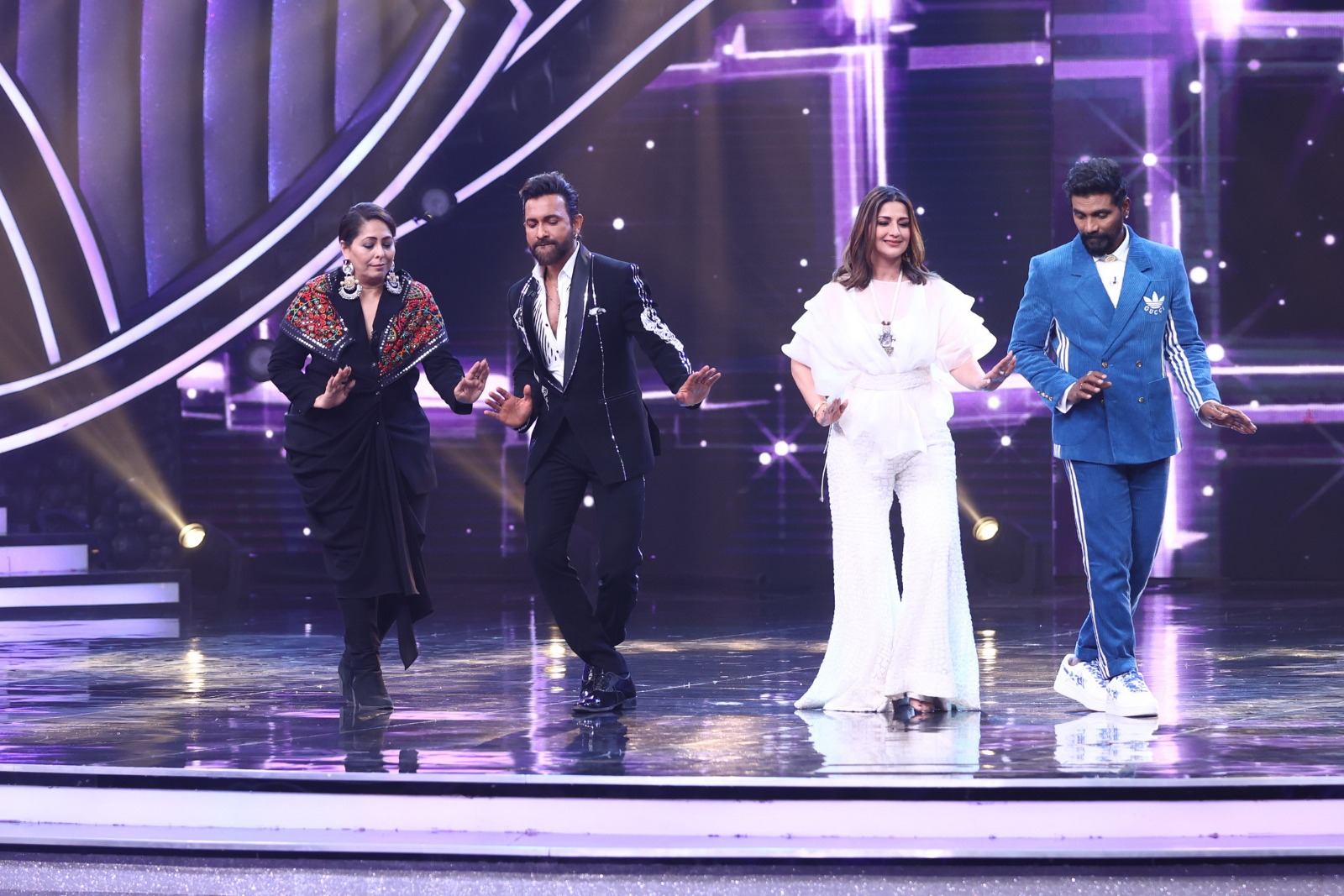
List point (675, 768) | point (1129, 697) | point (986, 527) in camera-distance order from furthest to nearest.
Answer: point (986, 527) → point (1129, 697) → point (675, 768)

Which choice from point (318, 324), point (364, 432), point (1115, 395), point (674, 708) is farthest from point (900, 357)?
point (318, 324)

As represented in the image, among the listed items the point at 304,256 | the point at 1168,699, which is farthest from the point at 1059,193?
the point at 1168,699

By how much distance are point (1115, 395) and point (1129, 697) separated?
2.55 feet

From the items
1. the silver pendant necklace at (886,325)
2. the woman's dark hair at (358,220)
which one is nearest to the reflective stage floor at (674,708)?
the silver pendant necklace at (886,325)

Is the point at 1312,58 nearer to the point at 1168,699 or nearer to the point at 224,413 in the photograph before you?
the point at 1168,699

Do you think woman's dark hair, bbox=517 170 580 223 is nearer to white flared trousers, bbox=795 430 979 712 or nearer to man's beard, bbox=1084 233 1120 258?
white flared trousers, bbox=795 430 979 712

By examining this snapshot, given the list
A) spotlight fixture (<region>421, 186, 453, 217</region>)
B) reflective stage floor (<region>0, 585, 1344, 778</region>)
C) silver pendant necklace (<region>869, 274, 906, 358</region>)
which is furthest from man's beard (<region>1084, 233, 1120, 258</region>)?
spotlight fixture (<region>421, 186, 453, 217</region>)

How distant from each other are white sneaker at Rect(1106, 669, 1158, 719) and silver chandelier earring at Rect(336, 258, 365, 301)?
2.31 metres

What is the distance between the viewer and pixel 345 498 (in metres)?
4.43

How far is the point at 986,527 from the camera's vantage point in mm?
8617

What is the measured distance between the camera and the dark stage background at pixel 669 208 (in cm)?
863

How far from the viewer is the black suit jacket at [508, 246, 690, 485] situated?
434 centimetres

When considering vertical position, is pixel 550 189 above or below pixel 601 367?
above

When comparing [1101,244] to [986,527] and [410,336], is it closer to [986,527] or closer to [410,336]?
[410,336]
